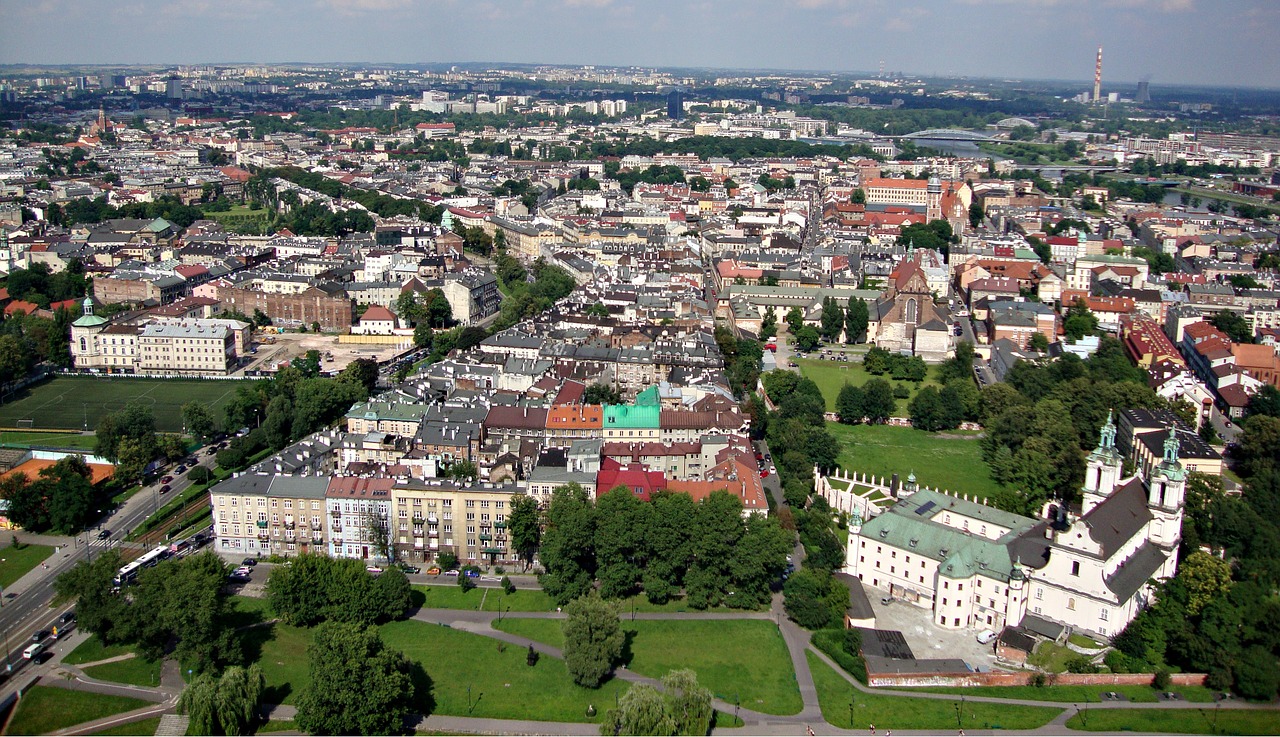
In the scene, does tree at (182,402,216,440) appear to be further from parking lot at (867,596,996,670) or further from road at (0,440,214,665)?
parking lot at (867,596,996,670)

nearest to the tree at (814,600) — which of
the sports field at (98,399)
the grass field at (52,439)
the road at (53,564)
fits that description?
the road at (53,564)

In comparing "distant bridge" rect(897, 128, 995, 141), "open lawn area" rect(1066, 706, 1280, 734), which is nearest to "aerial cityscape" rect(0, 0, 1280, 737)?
"open lawn area" rect(1066, 706, 1280, 734)

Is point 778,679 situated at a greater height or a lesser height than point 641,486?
lesser

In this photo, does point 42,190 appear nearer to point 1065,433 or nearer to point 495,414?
point 495,414

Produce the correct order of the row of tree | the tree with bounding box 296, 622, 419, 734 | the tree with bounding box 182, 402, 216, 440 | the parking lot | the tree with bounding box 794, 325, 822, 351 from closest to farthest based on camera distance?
1. the tree with bounding box 296, 622, 419, 734
2. the parking lot
3. the row of tree
4. the tree with bounding box 182, 402, 216, 440
5. the tree with bounding box 794, 325, 822, 351

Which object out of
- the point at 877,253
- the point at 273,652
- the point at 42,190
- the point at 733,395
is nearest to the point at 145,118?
the point at 42,190

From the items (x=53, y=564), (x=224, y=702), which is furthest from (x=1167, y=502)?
(x=53, y=564)

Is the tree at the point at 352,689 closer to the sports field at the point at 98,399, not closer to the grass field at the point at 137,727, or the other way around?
the grass field at the point at 137,727
